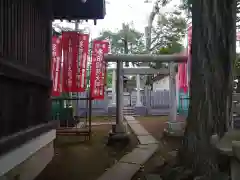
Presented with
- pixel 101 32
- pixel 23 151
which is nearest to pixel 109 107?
pixel 101 32

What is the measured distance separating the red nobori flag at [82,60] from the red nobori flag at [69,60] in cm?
14

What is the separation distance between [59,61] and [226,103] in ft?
25.9

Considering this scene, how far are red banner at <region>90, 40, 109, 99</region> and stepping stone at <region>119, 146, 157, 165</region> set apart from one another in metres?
5.67

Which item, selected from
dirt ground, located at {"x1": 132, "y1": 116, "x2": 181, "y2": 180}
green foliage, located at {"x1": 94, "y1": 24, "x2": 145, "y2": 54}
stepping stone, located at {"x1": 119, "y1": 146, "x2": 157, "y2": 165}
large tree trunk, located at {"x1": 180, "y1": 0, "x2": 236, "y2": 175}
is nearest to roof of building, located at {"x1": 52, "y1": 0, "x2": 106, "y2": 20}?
large tree trunk, located at {"x1": 180, "y1": 0, "x2": 236, "y2": 175}

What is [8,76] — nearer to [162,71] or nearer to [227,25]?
[227,25]

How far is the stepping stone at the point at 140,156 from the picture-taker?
5504 mm

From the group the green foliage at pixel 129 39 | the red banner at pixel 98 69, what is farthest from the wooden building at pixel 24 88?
the green foliage at pixel 129 39

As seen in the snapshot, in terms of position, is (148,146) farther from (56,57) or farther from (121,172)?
(56,57)

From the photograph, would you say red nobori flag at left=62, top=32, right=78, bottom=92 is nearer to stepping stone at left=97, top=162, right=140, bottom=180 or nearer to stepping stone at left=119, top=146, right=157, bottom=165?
stepping stone at left=119, top=146, right=157, bottom=165

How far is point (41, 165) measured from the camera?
168 inches

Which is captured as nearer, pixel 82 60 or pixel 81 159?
pixel 81 159

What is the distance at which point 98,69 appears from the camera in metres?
12.3

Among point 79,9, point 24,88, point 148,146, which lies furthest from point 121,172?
point 79,9

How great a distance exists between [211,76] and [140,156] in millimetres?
2877
